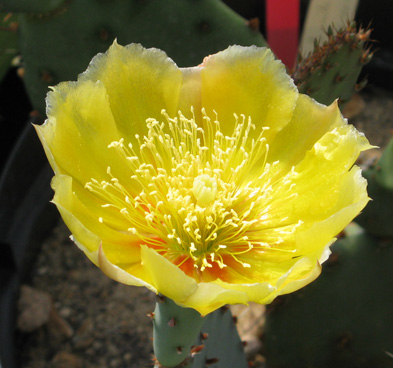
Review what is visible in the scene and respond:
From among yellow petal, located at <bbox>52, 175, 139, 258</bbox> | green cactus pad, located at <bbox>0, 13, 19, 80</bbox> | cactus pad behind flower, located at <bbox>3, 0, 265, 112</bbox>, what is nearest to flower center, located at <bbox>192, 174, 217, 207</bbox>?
yellow petal, located at <bbox>52, 175, 139, 258</bbox>

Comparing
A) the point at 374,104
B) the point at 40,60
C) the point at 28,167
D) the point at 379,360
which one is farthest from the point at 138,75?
the point at 374,104

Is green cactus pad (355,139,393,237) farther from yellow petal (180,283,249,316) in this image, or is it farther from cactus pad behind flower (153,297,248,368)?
yellow petal (180,283,249,316)

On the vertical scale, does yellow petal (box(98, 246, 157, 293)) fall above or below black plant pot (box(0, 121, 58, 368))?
above

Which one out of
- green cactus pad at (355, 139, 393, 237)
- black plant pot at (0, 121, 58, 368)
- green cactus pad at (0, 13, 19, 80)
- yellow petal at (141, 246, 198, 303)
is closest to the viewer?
yellow petal at (141, 246, 198, 303)

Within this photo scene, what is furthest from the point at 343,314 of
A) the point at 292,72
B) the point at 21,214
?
the point at 21,214

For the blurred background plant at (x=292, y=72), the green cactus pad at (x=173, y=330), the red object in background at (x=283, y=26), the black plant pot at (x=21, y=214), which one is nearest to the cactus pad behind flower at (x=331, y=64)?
the blurred background plant at (x=292, y=72)

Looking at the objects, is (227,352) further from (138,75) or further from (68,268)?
(68,268)

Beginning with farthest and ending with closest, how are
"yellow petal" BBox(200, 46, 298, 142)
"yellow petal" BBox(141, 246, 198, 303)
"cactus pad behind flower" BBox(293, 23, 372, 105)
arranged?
"cactus pad behind flower" BBox(293, 23, 372, 105) < "yellow petal" BBox(200, 46, 298, 142) < "yellow petal" BBox(141, 246, 198, 303)
